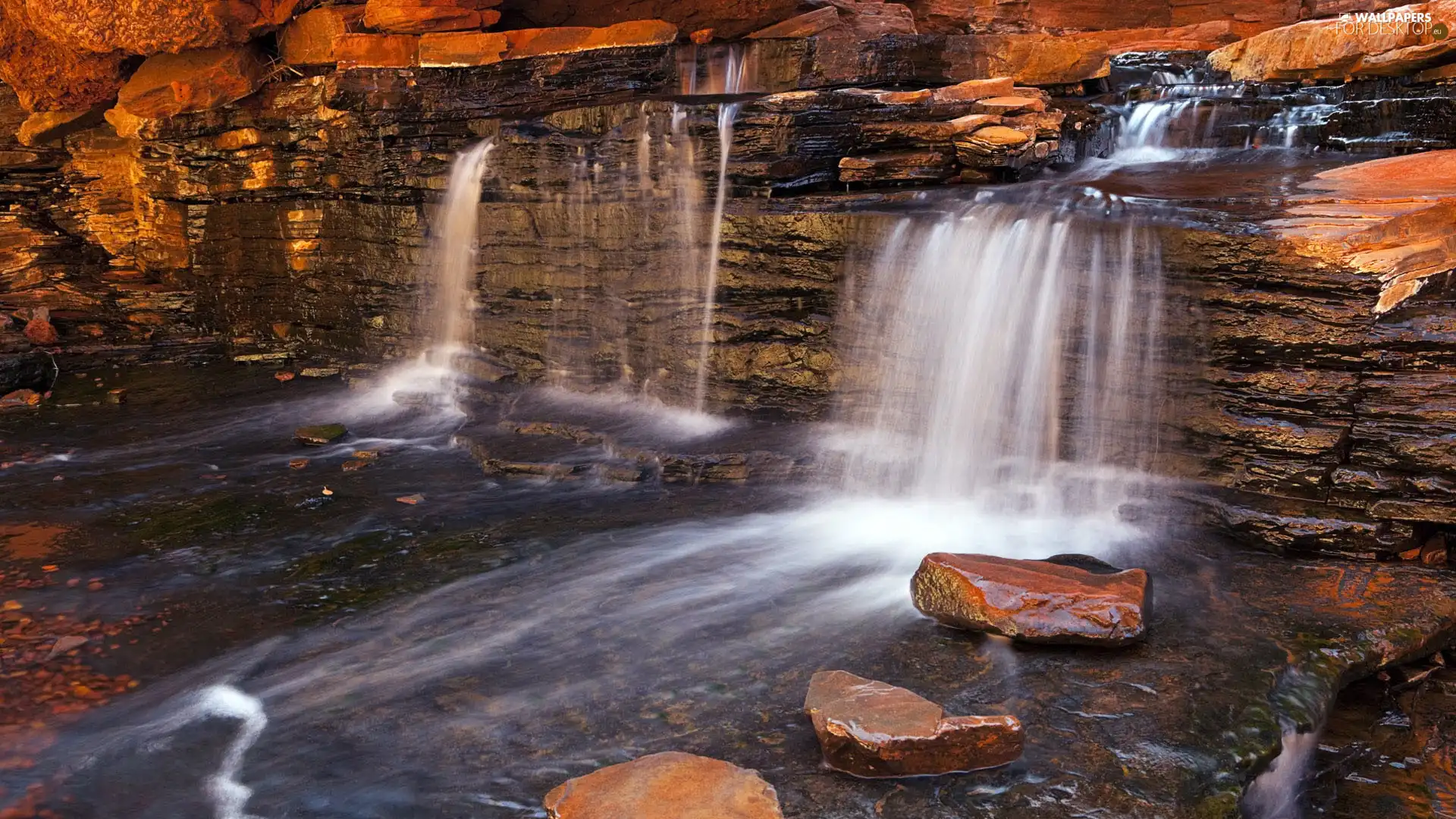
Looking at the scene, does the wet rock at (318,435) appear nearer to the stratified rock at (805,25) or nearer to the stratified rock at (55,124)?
the stratified rock at (805,25)

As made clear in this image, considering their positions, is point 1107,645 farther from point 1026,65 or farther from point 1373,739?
point 1026,65

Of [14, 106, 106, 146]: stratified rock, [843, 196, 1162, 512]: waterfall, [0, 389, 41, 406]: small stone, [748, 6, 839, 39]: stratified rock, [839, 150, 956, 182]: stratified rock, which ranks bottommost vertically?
[0, 389, 41, 406]: small stone

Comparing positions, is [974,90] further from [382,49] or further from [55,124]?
[55,124]

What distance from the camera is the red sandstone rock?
36.6 ft

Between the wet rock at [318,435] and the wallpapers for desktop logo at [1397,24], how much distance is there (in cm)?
955

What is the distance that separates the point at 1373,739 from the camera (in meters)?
4.56

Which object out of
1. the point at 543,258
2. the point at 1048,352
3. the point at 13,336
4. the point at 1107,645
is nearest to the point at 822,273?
the point at 1048,352

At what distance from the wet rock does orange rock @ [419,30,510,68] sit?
4335 mm

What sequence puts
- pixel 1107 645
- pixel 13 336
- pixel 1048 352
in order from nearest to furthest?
pixel 1107 645 → pixel 1048 352 → pixel 13 336

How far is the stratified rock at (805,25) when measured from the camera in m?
11.4

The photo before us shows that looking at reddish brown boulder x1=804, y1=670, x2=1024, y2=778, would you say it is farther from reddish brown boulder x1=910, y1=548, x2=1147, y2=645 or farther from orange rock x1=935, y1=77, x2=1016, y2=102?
orange rock x1=935, y1=77, x2=1016, y2=102

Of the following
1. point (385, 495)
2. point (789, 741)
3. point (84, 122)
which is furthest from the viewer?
point (84, 122)

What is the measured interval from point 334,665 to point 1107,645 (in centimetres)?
372

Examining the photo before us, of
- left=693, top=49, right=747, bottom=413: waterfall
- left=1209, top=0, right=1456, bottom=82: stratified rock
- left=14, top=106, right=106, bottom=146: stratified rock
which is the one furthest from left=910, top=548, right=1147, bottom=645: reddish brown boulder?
left=14, top=106, right=106, bottom=146: stratified rock
